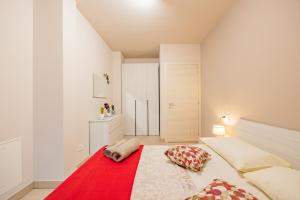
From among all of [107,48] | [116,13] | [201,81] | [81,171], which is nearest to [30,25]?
[116,13]

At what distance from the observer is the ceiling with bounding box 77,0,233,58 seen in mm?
2324

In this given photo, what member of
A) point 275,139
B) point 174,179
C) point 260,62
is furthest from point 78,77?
point 275,139

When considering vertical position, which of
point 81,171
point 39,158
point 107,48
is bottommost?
point 39,158

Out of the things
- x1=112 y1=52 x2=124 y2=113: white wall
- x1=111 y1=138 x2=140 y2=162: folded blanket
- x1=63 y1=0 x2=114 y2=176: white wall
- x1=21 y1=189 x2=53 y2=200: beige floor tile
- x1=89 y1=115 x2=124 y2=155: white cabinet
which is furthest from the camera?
x1=112 y1=52 x2=124 y2=113: white wall

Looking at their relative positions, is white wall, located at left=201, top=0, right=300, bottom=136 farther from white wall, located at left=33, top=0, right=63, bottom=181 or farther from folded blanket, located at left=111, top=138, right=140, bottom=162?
white wall, located at left=33, top=0, right=63, bottom=181

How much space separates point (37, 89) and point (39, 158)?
0.89 meters

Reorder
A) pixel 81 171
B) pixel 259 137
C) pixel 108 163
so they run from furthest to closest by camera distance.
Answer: pixel 259 137 → pixel 108 163 → pixel 81 171

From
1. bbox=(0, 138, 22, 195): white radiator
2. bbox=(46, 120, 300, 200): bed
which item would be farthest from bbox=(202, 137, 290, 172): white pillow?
bbox=(0, 138, 22, 195): white radiator

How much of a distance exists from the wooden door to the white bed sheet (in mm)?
2384

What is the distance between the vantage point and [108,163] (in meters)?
1.40

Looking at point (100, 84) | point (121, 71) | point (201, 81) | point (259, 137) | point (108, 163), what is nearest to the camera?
point (108, 163)

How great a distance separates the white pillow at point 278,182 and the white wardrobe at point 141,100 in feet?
12.0

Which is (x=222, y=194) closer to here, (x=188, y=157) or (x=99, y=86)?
(x=188, y=157)

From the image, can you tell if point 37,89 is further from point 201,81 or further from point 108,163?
point 201,81
